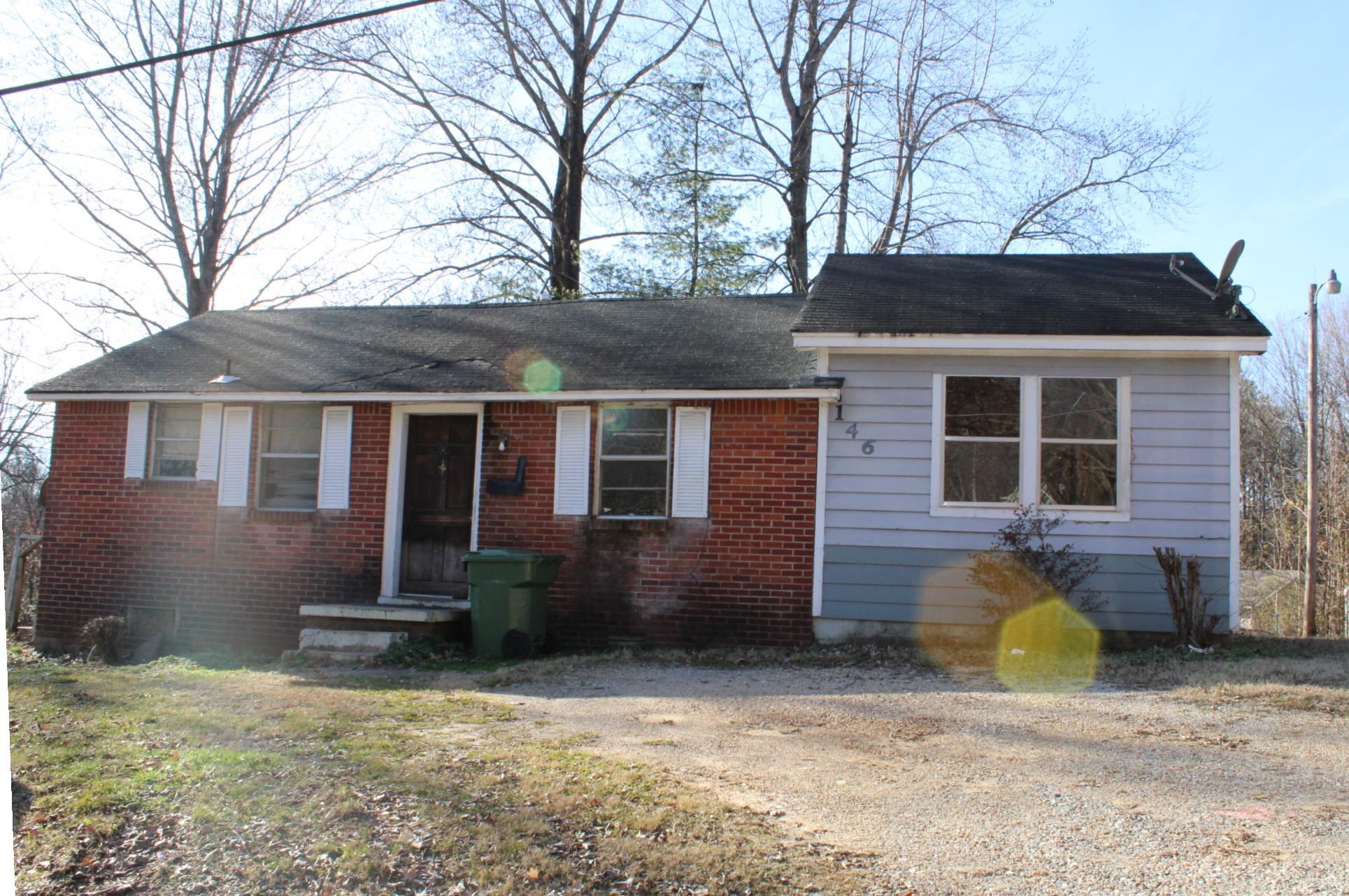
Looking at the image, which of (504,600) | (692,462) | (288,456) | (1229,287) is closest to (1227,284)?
(1229,287)

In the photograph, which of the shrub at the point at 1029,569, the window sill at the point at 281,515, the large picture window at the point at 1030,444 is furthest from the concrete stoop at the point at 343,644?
the shrub at the point at 1029,569

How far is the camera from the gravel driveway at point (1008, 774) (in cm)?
389

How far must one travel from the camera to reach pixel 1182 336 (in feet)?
31.0

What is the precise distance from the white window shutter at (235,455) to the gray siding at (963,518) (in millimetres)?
6537

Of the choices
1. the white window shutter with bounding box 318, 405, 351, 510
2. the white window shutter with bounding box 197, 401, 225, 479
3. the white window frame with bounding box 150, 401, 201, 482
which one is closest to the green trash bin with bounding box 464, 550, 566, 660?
the white window shutter with bounding box 318, 405, 351, 510

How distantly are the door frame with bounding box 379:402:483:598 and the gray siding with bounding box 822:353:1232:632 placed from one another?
12.3ft

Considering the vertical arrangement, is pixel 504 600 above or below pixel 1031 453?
below

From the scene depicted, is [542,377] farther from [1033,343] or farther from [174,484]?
[1033,343]

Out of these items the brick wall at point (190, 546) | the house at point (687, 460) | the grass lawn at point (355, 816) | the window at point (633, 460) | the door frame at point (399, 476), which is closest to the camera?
the grass lawn at point (355, 816)

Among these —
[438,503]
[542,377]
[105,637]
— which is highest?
[542,377]

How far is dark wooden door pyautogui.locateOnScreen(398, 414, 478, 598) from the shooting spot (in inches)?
449

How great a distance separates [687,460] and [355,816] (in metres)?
6.56

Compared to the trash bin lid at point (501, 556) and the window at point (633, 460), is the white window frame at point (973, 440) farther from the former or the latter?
the trash bin lid at point (501, 556)

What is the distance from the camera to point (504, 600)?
9922mm
